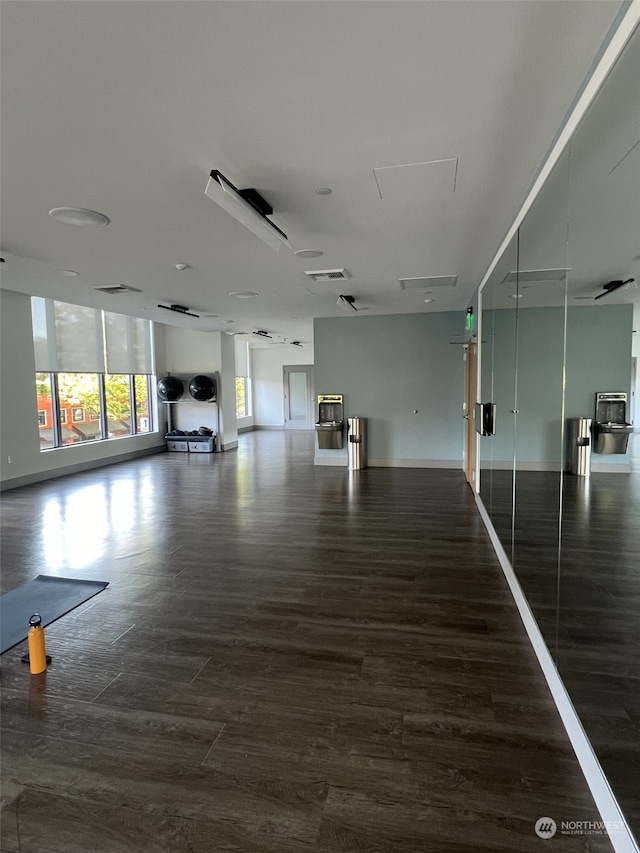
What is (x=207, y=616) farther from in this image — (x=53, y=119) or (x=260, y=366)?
(x=260, y=366)

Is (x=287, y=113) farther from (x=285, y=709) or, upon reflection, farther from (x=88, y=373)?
(x=88, y=373)

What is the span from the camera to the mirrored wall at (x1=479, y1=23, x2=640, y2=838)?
175 cm

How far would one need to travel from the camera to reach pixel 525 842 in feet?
5.08

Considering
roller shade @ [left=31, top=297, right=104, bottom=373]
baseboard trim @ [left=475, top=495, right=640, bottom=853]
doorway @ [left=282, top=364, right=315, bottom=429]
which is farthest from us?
doorway @ [left=282, top=364, right=315, bottom=429]

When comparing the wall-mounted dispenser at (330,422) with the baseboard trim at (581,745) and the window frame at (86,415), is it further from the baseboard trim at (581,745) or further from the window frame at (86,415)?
the baseboard trim at (581,745)

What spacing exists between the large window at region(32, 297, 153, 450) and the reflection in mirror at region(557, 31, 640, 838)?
8.28 metres

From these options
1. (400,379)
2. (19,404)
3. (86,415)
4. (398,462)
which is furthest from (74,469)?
(400,379)

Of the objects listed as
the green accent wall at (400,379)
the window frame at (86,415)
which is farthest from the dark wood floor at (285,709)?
the window frame at (86,415)

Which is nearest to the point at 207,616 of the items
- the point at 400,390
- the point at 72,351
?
the point at 400,390

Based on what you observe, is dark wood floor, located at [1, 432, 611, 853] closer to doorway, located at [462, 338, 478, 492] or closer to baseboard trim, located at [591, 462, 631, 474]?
baseboard trim, located at [591, 462, 631, 474]

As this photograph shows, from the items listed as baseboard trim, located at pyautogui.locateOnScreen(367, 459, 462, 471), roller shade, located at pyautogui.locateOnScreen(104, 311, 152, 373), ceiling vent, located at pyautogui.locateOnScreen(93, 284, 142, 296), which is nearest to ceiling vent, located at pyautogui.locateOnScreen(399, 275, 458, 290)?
baseboard trim, located at pyautogui.locateOnScreen(367, 459, 462, 471)

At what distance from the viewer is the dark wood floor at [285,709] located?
5.37ft

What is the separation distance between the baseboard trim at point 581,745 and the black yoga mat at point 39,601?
317 centimetres

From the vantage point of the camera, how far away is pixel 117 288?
20.0 feet
